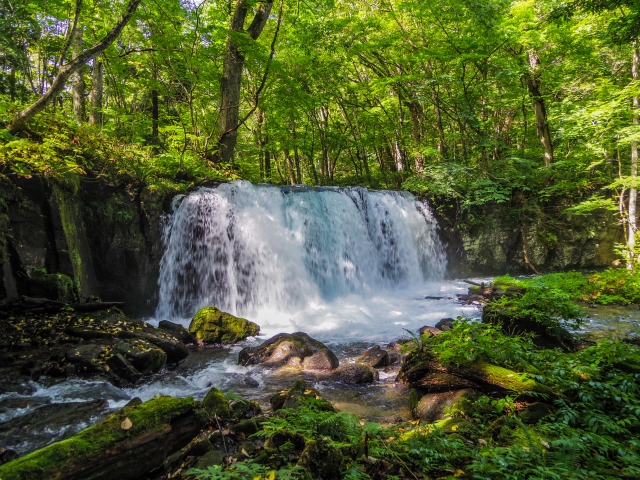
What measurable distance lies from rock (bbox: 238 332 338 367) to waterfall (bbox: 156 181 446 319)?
131 inches

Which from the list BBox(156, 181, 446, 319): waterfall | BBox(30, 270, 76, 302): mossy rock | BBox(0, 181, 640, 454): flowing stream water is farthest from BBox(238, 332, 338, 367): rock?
BBox(30, 270, 76, 302): mossy rock

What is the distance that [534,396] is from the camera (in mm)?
3113

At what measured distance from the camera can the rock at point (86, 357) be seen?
4.85 m

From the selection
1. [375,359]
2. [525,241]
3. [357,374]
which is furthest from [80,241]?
[525,241]

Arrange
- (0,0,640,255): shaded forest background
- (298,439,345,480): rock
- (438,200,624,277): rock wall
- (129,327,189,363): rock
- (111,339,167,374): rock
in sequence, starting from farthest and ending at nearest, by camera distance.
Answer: (438,200,624,277): rock wall, (0,0,640,255): shaded forest background, (129,327,189,363): rock, (111,339,167,374): rock, (298,439,345,480): rock

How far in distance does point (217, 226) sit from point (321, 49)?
34.2 ft

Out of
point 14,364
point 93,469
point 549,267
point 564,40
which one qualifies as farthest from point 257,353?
point 564,40

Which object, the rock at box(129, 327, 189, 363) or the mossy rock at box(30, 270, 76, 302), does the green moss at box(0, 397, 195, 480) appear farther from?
the mossy rock at box(30, 270, 76, 302)

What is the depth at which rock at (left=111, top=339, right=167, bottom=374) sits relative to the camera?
17.0 ft

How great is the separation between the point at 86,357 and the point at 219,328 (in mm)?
2606

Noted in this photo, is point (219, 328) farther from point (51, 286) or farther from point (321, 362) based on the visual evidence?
point (51, 286)

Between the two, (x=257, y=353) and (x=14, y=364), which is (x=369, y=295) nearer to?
(x=257, y=353)

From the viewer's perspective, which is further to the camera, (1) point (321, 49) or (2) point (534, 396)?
(1) point (321, 49)

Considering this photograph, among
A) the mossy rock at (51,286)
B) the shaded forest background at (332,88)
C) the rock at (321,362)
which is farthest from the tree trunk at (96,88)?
the rock at (321,362)
